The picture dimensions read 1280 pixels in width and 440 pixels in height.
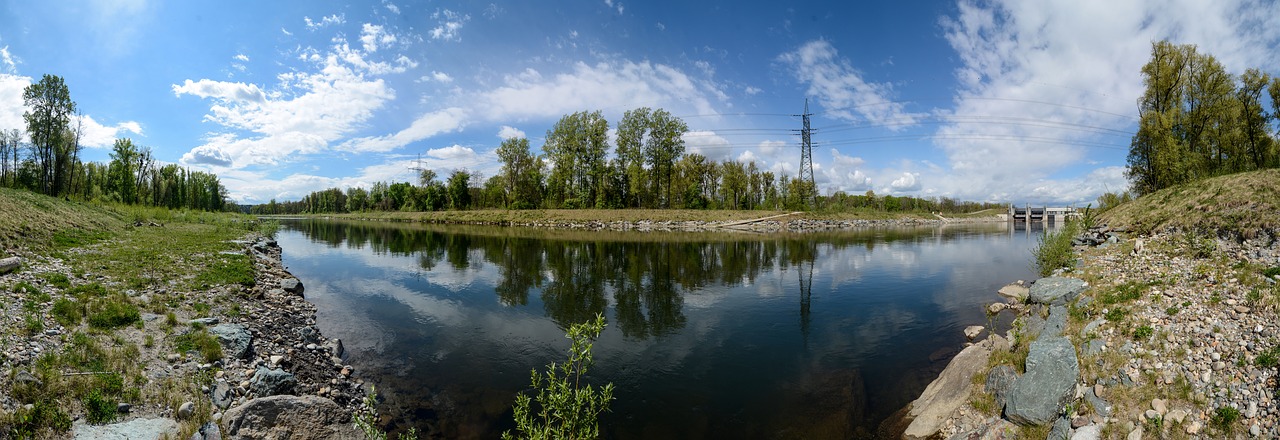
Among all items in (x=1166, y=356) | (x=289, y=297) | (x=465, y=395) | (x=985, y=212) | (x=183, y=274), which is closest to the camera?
(x=1166, y=356)

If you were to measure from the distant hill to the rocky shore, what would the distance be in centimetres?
2165

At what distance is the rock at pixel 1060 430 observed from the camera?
658 centimetres

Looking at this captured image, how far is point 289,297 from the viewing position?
16312mm

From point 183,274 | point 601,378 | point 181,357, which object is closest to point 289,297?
point 183,274

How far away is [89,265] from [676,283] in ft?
68.8

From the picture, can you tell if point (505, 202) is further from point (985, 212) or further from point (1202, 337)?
point (985, 212)

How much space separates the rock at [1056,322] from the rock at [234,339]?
674 inches

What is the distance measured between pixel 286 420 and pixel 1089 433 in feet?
38.7

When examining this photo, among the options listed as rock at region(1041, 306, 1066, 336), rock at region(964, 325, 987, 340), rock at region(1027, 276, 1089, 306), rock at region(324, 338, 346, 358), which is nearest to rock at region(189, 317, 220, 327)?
rock at region(324, 338, 346, 358)

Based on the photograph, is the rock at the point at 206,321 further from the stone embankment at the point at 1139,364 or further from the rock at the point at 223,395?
the stone embankment at the point at 1139,364

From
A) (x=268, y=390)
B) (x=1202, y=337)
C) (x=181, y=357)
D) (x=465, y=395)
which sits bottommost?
(x=465, y=395)

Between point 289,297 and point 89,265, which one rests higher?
point 89,265

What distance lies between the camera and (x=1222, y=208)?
538 inches

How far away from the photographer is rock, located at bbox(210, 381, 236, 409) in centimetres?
748
